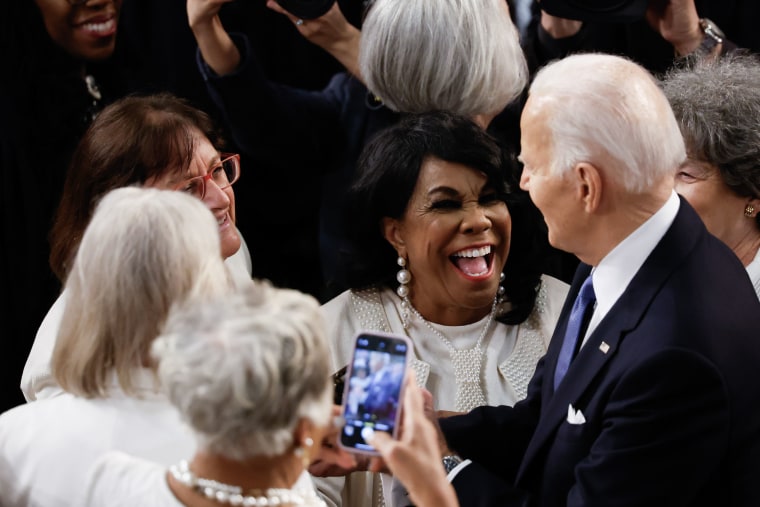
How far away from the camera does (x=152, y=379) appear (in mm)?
1909

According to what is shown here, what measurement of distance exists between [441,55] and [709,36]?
1022 mm

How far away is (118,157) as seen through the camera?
2.65 metres

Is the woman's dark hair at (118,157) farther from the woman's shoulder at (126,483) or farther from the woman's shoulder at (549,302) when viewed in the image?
the woman's shoulder at (549,302)

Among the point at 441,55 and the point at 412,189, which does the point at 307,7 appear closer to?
the point at 441,55

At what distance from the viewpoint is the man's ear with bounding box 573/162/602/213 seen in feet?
7.20

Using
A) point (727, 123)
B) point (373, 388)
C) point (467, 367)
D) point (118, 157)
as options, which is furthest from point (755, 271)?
point (118, 157)

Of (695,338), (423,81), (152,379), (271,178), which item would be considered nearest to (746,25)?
(423,81)

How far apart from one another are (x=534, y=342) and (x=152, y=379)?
4.45 feet

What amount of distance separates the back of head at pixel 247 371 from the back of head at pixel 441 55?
147cm

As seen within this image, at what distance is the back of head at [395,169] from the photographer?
289 cm

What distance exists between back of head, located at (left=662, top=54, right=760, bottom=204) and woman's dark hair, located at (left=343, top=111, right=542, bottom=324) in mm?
492

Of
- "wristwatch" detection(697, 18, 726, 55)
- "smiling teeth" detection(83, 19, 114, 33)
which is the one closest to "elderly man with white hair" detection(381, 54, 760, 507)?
"wristwatch" detection(697, 18, 726, 55)

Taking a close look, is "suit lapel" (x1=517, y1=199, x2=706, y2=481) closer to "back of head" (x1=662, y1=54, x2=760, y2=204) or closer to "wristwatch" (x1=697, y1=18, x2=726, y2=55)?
"back of head" (x1=662, y1=54, x2=760, y2=204)

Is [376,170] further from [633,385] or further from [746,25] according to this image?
[746,25]
